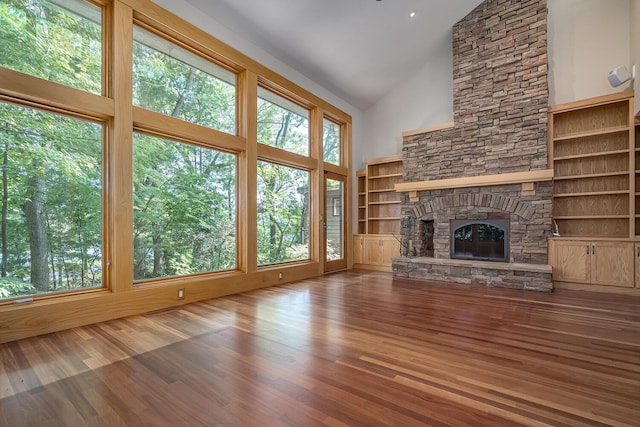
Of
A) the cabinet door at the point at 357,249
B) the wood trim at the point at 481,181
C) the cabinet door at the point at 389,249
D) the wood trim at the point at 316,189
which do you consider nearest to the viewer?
the wood trim at the point at 481,181

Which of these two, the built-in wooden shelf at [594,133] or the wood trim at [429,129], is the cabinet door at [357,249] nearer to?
the wood trim at [429,129]

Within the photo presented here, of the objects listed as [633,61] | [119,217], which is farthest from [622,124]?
[119,217]

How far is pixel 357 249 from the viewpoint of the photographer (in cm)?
705

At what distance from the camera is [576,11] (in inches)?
195

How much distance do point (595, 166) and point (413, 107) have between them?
338 centimetres

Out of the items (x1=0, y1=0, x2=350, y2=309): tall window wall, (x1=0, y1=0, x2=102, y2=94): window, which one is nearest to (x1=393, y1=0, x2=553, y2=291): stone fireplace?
(x1=0, y1=0, x2=350, y2=309): tall window wall

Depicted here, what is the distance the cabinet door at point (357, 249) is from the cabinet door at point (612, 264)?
3.99 meters

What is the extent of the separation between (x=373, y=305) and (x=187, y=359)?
87.7 inches

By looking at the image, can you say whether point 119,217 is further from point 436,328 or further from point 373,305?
point 436,328

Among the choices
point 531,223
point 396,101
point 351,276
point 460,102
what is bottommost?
point 351,276

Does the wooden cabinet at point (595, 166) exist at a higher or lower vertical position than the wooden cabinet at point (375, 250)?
higher

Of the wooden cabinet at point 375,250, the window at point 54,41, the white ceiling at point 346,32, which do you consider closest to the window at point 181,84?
the window at point 54,41

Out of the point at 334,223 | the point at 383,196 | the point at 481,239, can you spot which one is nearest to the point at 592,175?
the point at 481,239

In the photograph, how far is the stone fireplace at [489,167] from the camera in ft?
15.9
